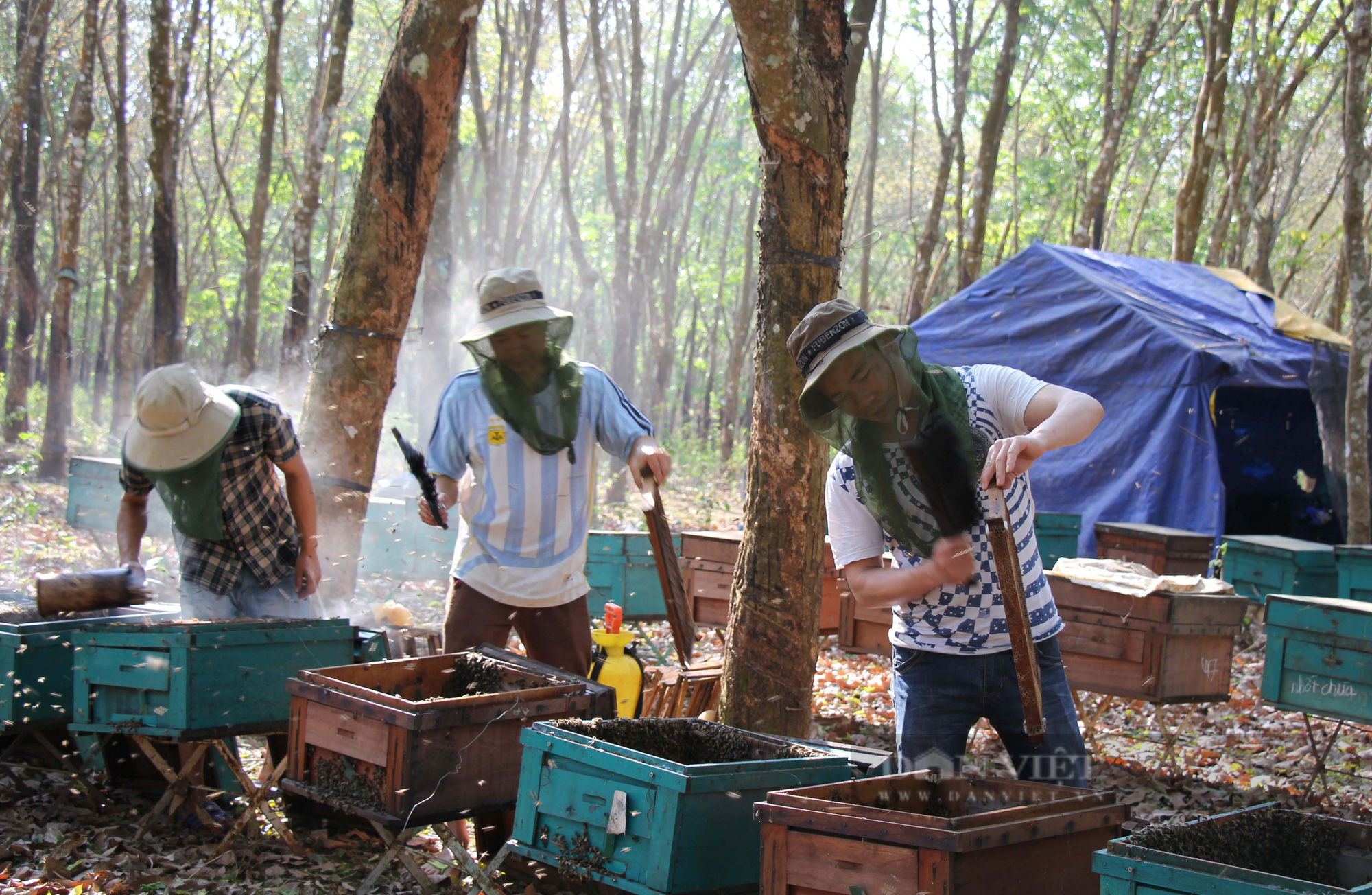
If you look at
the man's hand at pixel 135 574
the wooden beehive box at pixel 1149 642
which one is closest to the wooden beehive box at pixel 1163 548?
the wooden beehive box at pixel 1149 642

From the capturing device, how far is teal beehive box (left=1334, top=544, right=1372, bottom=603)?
7.39 meters

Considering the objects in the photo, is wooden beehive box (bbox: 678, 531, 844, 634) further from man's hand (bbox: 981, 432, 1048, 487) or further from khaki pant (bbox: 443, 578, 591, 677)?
man's hand (bbox: 981, 432, 1048, 487)

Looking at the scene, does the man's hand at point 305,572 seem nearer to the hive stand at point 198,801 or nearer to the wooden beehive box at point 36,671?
the wooden beehive box at point 36,671

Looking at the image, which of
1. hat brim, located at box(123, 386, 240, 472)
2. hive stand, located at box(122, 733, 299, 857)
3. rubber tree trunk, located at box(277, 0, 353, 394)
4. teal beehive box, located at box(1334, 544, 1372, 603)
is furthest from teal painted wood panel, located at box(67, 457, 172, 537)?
teal beehive box, located at box(1334, 544, 1372, 603)

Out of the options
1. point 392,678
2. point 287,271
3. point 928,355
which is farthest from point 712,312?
point 392,678

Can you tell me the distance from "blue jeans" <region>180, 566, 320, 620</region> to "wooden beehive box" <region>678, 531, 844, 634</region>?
2.68 m

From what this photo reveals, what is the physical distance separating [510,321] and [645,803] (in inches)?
87.1

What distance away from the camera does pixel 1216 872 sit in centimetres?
234

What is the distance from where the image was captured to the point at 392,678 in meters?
4.19

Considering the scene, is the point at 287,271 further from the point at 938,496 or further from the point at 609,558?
the point at 938,496

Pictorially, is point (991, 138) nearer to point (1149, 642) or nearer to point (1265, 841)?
point (1149, 642)

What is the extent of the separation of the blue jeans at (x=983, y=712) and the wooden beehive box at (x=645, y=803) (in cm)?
28

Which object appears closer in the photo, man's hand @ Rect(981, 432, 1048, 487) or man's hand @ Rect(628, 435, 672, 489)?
man's hand @ Rect(981, 432, 1048, 487)

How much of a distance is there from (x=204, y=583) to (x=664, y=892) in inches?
116
